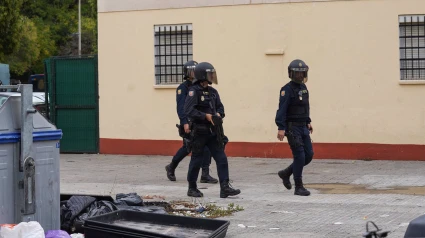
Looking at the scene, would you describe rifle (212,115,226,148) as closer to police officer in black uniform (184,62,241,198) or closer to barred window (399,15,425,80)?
police officer in black uniform (184,62,241,198)

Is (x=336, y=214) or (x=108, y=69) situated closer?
(x=336, y=214)

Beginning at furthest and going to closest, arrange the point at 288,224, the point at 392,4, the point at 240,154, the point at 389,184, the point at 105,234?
the point at 240,154, the point at 392,4, the point at 389,184, the point at 288,224, the point at 105,234

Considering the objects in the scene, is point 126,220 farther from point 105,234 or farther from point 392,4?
point 392,4

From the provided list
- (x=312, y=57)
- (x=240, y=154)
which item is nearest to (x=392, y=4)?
(x=312, y=57)

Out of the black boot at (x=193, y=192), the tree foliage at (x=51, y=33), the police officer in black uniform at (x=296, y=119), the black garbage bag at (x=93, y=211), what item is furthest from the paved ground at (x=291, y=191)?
the tree foliage at (x=51, y=33)

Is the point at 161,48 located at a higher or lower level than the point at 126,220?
higher

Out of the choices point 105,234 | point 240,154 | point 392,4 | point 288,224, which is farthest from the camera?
point 240,154

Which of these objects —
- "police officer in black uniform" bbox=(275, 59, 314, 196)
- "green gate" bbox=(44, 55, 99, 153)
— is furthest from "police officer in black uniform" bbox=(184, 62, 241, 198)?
"green gate" bbox=(44, 55, 99, 153)

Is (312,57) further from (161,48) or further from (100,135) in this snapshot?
(100,135)

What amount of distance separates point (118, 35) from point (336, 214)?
972 cm

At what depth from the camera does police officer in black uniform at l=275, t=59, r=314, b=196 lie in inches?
446

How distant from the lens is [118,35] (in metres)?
18.3

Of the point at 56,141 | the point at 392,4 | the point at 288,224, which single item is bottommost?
the point at 288,224

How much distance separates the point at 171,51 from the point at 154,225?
1002 cm
